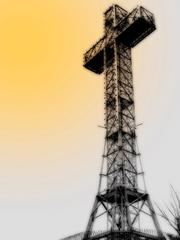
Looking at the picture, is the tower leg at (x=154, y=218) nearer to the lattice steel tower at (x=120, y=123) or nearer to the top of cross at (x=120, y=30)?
the lattice steel tower at (x=120, y=123)

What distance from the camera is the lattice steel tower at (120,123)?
115ft

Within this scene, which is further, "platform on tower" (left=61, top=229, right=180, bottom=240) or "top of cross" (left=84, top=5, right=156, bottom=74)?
"top of cross" (left=84, top=5, right=156, bottom=74)

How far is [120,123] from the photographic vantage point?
4019cm

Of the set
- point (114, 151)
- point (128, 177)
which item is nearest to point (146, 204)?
point (128, 177)

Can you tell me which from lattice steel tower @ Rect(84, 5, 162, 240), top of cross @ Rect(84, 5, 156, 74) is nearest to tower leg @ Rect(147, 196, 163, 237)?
lattice steel tower @ Rect(84, 5, 162, 240)

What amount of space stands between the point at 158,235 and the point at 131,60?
67.8 feet

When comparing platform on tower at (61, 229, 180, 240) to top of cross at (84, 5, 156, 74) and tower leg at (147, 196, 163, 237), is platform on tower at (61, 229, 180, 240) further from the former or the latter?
top of cross at (84, 5, 156, 74)

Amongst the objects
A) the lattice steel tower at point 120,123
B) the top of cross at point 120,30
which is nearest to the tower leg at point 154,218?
the lattice steel tower at point 120,123

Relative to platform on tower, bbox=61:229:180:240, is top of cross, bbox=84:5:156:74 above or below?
above

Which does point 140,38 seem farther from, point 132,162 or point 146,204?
point 146,204

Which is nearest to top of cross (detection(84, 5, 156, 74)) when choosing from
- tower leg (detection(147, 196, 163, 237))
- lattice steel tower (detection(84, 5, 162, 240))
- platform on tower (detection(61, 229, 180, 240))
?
lattice steel tower (detection(84, 5, 162, 240))

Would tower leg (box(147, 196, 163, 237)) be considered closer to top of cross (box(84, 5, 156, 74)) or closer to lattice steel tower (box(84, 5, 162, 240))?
lattice steel tower (box(84, 5, 162, 240))

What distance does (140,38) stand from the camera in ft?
150

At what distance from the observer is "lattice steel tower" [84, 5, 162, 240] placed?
34.9 meters
